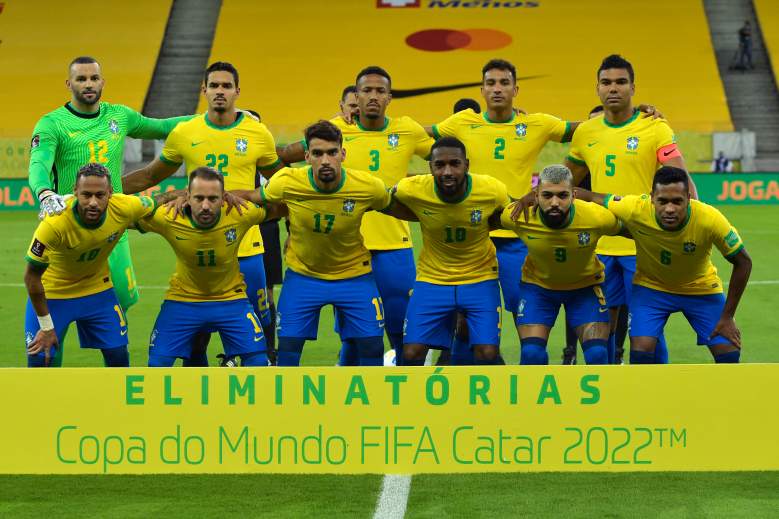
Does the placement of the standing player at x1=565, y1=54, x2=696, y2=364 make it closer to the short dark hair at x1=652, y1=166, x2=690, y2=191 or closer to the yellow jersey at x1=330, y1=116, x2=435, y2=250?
the short dark hair at x1=652, y1=166, x2=690, y2=191

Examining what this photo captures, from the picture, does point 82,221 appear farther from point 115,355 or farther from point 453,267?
point 453,267

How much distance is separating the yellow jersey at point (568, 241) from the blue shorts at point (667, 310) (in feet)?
1.25

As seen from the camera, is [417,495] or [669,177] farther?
[669,177]

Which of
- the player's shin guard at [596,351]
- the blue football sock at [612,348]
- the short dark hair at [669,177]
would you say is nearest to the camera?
the short dark hair at [669,177]

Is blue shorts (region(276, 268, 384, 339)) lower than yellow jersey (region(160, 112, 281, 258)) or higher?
lower

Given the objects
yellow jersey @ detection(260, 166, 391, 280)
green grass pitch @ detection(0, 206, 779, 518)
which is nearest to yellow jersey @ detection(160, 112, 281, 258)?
yellow jersey @ detection(260, 166, 391, 280)

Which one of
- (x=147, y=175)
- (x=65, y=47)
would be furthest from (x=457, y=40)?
(x=147, y=175)

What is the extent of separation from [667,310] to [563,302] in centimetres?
67

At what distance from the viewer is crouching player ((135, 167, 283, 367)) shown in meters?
6.81

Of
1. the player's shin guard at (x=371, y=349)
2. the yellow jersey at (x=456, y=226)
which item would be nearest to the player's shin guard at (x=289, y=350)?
the player's shin guard at (x=371, y=349)

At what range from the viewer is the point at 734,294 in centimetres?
664

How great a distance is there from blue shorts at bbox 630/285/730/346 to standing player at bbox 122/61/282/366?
2.76 m

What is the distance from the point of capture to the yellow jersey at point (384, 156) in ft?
25.0

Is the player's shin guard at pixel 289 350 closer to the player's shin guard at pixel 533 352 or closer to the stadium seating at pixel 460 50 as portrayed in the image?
the player's shin guard at pixel 533 352
